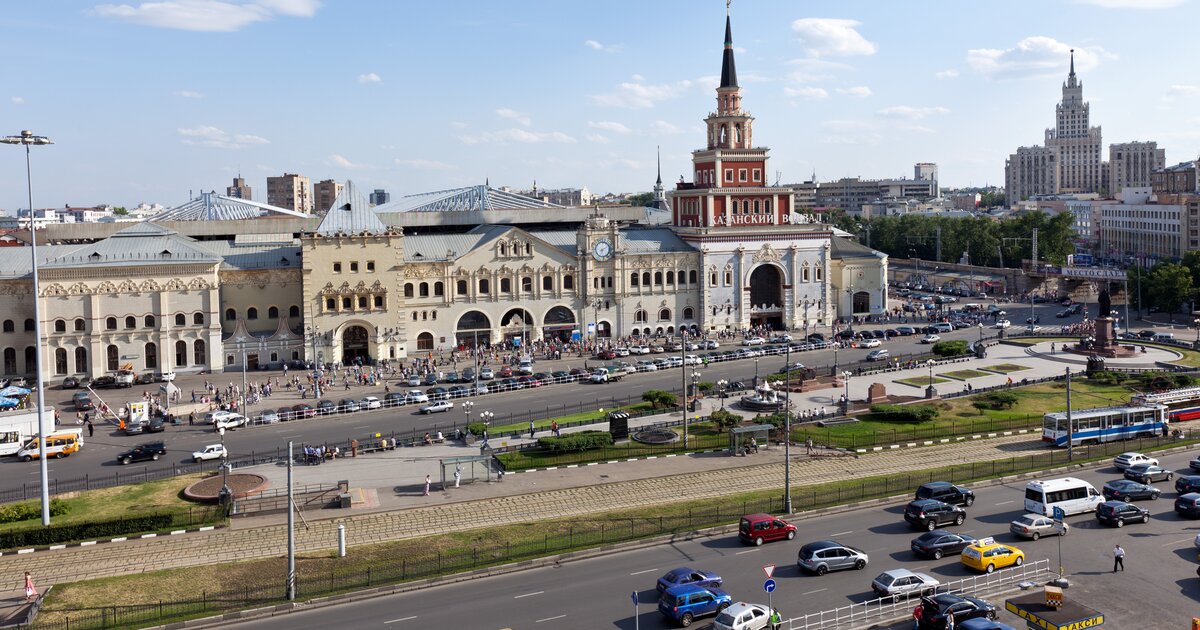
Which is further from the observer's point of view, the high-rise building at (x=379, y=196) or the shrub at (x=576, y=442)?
the high-rise building at (x=379, y=196)

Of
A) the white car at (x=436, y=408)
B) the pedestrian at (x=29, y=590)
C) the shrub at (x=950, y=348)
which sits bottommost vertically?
the pedestrian at (x=29, y=590)

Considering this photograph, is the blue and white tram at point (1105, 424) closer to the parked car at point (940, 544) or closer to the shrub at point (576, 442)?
the parked car at point (940, 544)

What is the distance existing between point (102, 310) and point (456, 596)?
2117 inches

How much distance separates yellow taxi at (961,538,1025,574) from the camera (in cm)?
3481

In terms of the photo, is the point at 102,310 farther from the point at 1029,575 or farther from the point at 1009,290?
the point at 1009,290

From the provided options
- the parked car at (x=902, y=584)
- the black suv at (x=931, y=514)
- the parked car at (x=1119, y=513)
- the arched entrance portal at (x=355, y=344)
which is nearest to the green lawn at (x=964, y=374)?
the parked car at (x=1119, y=513)

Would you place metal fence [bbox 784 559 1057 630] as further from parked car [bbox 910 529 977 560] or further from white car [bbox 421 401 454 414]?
white car [bbox 421 401 454 414]

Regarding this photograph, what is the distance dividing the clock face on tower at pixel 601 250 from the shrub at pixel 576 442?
37964 millimetres

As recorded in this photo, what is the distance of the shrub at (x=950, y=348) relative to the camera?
7906cm

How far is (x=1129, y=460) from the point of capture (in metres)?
48.0

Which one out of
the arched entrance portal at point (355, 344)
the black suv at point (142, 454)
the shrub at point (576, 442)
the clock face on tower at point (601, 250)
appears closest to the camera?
the shrub at point (576, 442)

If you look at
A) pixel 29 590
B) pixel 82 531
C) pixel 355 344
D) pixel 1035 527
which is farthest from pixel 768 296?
pixel 29 590

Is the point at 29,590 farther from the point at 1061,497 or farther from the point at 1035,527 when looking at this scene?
the point at 1061,497

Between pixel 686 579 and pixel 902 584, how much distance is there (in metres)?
6.71
